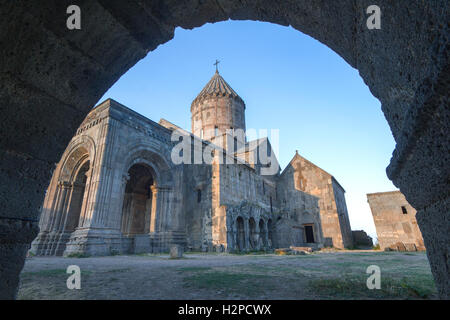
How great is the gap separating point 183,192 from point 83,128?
7402 mm

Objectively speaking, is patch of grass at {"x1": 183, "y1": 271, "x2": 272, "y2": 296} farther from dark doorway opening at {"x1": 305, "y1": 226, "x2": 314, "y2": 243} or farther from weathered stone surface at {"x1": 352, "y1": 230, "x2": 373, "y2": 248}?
weathered stone surface at {"x1": 352, "y1": 230, "x2": 373, "y2": 248}

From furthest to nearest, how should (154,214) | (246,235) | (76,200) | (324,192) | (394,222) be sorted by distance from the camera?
(324,192)
(394,222)
(246,235)
(154,214)
(76,200)

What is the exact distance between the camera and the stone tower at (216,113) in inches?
987

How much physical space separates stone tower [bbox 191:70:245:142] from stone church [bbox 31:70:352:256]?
740 mm

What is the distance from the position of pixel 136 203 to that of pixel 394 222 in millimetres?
20279

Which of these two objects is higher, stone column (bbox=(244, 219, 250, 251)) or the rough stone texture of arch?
the rough stone texture of arch

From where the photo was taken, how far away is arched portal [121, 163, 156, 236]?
17.1 meters

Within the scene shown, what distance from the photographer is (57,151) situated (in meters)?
1.84

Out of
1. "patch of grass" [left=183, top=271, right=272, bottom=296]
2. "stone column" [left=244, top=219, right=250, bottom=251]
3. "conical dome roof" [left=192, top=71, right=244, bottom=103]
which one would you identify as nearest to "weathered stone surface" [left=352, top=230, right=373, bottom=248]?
"stone column" [left=244, top=219, right=250, bottom=251]

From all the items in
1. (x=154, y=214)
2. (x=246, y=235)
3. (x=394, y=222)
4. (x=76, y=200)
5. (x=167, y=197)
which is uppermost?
(x=167, y=197)

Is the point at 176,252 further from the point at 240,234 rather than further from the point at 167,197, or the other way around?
the point at 240,234

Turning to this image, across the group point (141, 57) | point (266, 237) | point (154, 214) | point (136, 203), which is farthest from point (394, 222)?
point (141, 57)

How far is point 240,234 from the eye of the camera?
1589 cm
